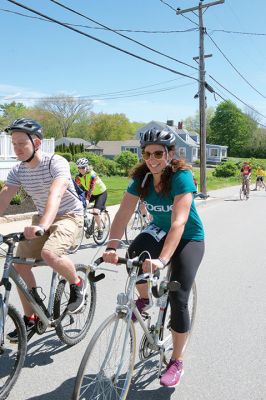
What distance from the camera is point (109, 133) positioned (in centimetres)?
10544

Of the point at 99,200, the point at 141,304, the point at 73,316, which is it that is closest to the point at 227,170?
the point at 99,200

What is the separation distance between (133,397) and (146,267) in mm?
1263

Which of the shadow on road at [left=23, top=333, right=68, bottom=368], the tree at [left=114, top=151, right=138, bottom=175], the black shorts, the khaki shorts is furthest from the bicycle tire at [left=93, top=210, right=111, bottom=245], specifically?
the tree at [left=114, top=151, right=138, bottom=175]

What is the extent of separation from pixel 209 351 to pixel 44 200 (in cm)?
217

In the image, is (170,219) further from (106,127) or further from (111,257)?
(106,127)

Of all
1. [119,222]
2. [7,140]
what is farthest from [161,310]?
[7,140]

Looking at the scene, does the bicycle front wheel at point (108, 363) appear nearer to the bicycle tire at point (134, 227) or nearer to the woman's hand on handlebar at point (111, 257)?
the woman's hand on handlebar at point (111, 257)

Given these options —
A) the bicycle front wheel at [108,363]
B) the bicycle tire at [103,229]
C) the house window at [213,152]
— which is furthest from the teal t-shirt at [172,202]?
the house window at [213,152]

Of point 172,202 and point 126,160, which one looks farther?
point 126,160

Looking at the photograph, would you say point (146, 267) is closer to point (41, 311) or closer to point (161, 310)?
point (161, 310)

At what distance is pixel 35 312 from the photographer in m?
3.56

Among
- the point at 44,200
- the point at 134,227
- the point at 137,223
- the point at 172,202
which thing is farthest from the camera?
the point at 137,223

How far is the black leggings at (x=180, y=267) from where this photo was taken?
10.4 ft

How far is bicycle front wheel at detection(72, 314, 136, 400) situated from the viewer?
8.40ft
